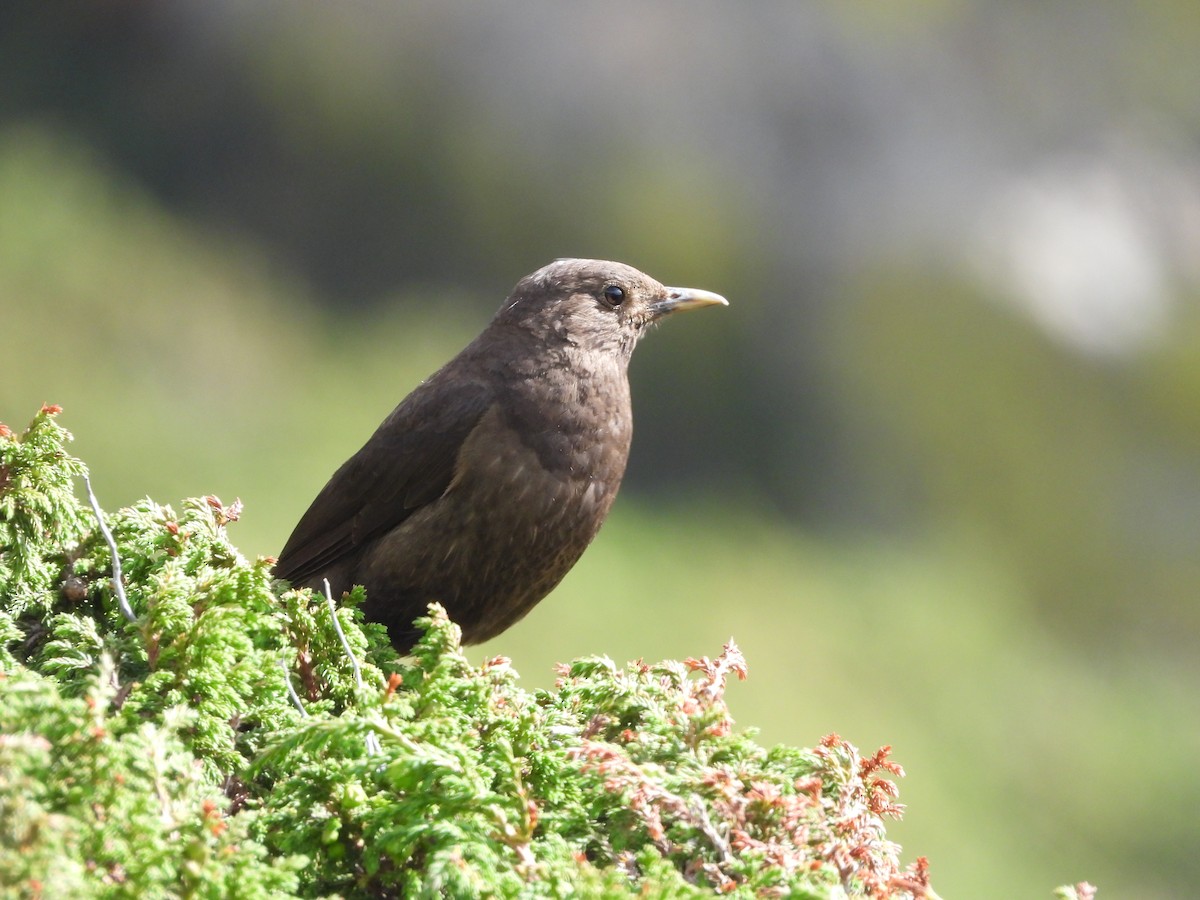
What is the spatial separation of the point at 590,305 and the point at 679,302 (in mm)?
354

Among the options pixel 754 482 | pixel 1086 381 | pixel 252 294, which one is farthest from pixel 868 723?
pixel 252 294

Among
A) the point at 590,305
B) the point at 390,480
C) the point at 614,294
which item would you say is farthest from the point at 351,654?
the point at 614,294

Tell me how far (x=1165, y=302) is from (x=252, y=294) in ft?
26.4

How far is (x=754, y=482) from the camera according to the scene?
32.8ft

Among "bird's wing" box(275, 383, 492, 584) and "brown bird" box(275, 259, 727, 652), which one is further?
"bird's wing" box(275, 383, 492, 584)

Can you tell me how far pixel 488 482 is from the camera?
3096 mm

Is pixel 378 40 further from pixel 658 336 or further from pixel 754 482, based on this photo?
pixel 754 482

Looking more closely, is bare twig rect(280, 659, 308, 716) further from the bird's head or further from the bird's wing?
the bird's head

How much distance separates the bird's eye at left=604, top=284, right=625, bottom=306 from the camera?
12.0ft

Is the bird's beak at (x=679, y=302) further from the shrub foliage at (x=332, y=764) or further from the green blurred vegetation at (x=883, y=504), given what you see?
the green blurred vegetation at (x=883, y=504)

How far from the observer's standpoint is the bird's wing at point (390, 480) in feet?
10.6

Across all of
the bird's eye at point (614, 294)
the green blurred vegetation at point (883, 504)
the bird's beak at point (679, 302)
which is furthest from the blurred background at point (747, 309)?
the bird's eye at point (614, 294)

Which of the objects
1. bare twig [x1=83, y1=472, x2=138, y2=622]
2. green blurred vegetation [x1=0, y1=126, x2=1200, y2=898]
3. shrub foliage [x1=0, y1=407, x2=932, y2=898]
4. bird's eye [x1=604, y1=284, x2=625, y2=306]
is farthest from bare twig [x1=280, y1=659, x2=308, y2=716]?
green blurred vegetation [x1=0, y1=126, x2=1200, y2=898]

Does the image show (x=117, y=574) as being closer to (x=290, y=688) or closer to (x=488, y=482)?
(x=290, y=688)
